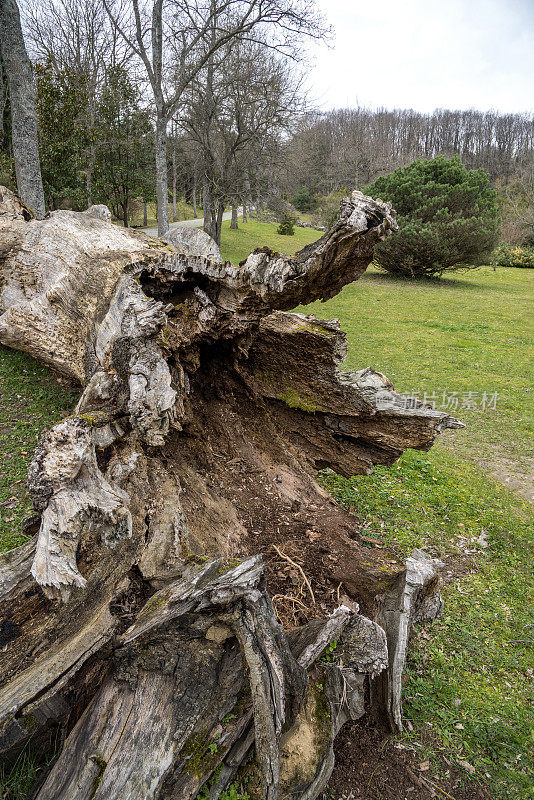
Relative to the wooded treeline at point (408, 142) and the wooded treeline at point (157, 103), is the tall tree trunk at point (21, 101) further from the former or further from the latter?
the wooded treeline at point (408, 142)

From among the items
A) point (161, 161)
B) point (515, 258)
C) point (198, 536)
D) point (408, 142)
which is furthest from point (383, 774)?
point (408, 142)

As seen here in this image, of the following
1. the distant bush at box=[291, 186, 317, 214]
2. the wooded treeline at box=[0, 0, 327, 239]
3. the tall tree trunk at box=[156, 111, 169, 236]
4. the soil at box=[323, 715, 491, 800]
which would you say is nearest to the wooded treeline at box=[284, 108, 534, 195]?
the distant bush at box=[291, 186, 317, 214]

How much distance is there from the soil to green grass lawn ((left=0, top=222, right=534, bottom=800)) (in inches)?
2.0

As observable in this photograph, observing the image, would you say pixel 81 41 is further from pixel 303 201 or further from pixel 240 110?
pixel 303 201

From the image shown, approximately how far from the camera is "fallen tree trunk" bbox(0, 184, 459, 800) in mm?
2211

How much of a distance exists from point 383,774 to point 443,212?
2072 centimetres

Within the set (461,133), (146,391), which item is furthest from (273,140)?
(461,133)

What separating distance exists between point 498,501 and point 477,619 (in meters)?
2.22

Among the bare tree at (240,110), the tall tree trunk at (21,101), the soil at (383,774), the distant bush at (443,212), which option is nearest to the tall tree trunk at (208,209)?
the bare tree at (240,110)

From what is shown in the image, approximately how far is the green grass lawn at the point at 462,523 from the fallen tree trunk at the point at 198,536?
54cm

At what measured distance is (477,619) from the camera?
12.7ft

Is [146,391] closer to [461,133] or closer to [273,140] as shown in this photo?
[273,140]

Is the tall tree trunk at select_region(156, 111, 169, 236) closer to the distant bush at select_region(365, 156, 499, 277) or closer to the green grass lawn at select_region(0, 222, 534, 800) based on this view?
the green grass lawn at select_region(0, 222, 534, 800)

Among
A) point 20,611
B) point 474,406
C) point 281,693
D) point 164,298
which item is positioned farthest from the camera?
point 474,406
